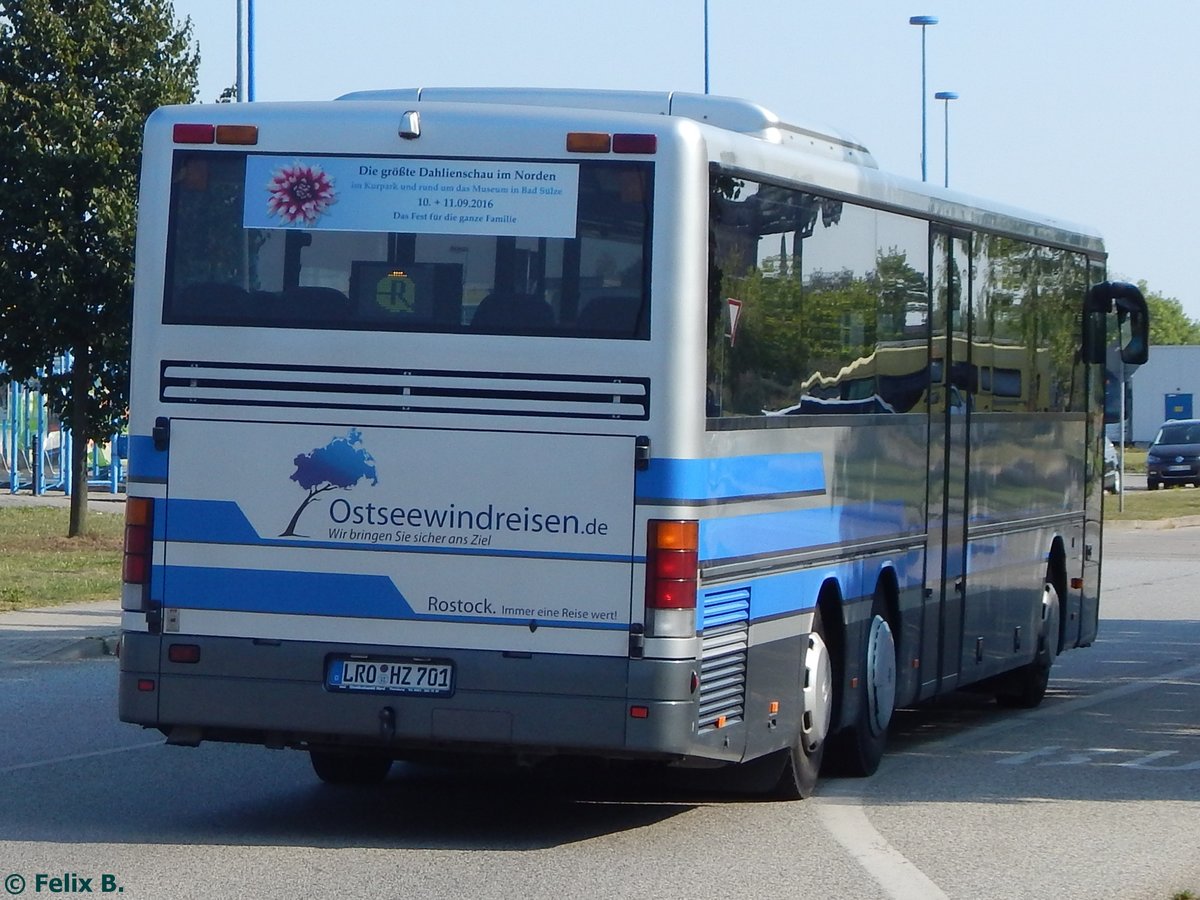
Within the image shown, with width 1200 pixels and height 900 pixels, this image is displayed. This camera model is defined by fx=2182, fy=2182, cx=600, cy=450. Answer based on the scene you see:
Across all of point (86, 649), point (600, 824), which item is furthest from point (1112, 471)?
point (600, 824)

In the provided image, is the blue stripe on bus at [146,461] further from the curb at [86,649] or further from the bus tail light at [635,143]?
the curb at [86,649]

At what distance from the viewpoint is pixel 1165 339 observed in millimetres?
181000

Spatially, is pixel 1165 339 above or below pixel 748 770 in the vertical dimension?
above

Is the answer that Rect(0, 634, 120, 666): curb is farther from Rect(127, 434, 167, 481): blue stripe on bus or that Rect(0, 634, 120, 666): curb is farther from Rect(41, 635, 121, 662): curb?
Rect(127, 434, 167, 481): blue stripe on bus

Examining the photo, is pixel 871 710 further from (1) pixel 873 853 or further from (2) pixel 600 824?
(1) pixel 873 853

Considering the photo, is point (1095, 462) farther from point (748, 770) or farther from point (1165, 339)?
point (1165, 339)

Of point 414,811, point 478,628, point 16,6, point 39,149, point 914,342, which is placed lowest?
point 414,811

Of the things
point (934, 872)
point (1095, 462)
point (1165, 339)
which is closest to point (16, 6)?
point (1095, 462)

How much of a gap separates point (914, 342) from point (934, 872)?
13.4 feet

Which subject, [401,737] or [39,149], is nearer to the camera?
[401,737]

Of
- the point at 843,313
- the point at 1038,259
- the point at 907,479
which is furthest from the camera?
the point at 1038,259

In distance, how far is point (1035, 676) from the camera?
1473cm

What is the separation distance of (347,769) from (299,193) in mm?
3157

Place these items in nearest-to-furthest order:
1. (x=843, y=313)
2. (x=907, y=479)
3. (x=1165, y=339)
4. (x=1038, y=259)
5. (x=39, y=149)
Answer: (x=843, y=313), (x=907, y=479), (x=1038, y=259), (x=39, y=149), (x=1165, y=339)
